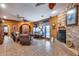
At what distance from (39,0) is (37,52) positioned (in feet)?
3.88

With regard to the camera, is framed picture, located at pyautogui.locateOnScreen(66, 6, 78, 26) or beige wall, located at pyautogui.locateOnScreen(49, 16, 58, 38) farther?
beige wall, located at pyautogui.locateOnScreen(49, 16, 58, 38)

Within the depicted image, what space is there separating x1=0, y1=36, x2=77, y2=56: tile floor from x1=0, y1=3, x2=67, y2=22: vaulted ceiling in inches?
22.4

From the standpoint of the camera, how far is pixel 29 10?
2.65 meters

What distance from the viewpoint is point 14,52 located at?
2633 mm

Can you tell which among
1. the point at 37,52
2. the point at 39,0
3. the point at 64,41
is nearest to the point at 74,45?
the point at 64,41

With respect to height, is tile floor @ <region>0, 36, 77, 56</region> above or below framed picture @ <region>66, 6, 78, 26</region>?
below

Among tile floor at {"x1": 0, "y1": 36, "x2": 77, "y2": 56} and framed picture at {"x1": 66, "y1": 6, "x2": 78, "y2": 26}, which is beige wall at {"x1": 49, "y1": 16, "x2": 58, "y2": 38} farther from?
framed picture at {"x1": 66, "y1": 6, "x2": 78, "y2": 26}

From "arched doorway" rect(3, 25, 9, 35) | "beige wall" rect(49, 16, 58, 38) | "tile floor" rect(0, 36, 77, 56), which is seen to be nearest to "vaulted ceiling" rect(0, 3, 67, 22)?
"beige wall" rect(49, 16, 58, 38)

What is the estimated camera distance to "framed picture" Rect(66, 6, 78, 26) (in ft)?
8.43

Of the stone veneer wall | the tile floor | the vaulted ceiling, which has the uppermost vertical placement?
the vaulted ceiling

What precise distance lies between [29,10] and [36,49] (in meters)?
0.92

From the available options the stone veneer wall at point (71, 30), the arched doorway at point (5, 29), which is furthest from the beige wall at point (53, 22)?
the arched doorway at point (5, 29)

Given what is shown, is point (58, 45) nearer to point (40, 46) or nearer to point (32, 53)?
point (40, 46)

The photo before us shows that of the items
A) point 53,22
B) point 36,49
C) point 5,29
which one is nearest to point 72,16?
point 53,22
